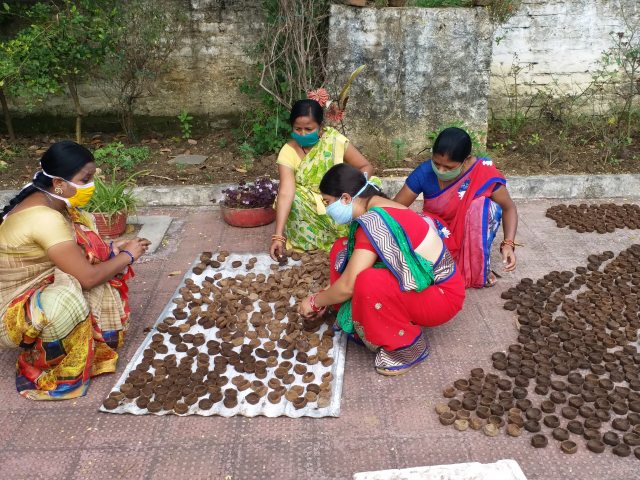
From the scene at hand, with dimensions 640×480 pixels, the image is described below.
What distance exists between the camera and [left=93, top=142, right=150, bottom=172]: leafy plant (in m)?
5.94

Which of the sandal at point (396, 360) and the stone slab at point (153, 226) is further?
the stone slab at point (153, 226)

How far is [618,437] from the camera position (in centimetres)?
259

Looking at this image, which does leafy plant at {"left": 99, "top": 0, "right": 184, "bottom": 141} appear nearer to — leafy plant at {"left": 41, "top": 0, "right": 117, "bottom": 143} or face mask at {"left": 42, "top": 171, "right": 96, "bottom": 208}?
leafy plant at {"left": 41, "top": 0, "right": 117, "bottom": 143}

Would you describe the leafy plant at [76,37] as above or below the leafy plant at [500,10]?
below

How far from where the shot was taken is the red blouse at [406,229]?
2879mm

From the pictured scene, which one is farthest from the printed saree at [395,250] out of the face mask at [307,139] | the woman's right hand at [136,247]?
the face mask at [307,139]

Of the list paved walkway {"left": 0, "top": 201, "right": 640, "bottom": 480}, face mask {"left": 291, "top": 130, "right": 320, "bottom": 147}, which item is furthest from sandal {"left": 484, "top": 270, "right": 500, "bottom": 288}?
face mask {"left": 291, "top": 130, "right": 320, "bottom": 147}

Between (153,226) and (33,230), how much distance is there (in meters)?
2.26

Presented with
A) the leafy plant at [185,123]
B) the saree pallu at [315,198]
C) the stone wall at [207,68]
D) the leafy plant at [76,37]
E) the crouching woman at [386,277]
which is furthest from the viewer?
the leafy plant at [185,123]

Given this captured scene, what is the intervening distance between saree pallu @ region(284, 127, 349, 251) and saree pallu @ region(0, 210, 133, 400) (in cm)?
165

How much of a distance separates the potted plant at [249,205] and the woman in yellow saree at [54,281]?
1972 mm

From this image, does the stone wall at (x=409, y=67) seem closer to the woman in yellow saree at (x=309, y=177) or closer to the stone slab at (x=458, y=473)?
the woman in yellow saree at (x=309, y=177)

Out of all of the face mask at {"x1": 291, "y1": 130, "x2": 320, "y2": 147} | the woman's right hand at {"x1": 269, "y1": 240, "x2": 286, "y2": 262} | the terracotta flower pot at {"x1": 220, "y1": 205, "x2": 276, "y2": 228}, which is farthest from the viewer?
the terracotta flower pot at {"x1": 220, "y1": 205, "x2": 276, "y2": 228}

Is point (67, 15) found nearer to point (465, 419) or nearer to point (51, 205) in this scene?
point (51, 205)
